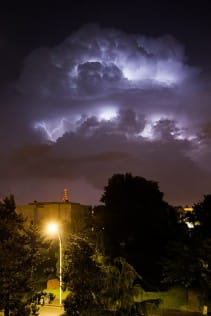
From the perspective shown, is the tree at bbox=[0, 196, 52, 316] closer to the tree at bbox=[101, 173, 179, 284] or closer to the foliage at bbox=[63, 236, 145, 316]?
the foliage at bbox=[63, 236, 145, 316]

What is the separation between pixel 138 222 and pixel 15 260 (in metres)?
32.8

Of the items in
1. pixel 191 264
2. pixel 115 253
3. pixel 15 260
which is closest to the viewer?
pixel 15 260

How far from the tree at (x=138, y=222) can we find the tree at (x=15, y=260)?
80.9 feet

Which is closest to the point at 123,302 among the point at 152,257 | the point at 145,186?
the point at 152,257

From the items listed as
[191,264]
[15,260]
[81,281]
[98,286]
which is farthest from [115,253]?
[98,286]

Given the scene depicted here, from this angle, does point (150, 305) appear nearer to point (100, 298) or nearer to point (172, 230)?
point (100, 298)

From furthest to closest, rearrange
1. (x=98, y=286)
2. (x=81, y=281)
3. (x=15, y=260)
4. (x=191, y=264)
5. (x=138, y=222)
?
(x=138, y=222) → (x=191, y=264) → (x=15, y=260) → (x=81, y=281) → (x=98, y=286)

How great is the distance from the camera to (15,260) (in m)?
19.1

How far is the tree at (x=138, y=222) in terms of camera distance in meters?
47.0

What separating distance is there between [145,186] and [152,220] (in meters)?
4.97

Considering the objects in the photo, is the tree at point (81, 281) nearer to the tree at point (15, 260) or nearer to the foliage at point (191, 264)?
the tree at point (15, 260)

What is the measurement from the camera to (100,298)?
16266mm

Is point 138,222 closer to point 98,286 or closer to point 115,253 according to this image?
point 115,253

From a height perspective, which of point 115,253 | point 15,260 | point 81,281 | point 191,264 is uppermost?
point 115,253
